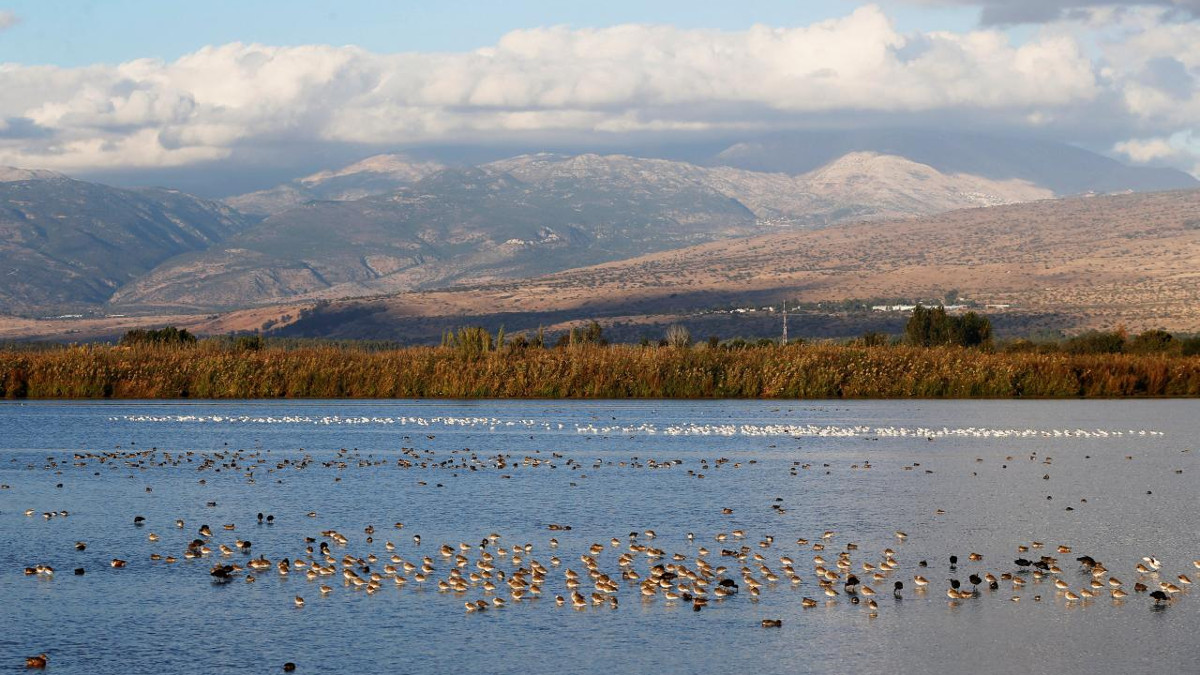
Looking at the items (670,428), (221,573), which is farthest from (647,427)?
(221,573)

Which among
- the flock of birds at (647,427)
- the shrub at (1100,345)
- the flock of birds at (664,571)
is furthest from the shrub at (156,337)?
the flock of birds at (664,571)

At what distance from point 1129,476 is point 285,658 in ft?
73.5

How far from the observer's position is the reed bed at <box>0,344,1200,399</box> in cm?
6394

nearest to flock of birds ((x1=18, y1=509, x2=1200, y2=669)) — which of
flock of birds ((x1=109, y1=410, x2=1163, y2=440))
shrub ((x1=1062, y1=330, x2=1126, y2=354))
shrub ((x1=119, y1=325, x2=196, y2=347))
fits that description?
flock of birds ((x1=109, y1=410, x2=1163, y2=440))

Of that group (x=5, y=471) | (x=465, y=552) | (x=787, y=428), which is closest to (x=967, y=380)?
(x=787, y=428)

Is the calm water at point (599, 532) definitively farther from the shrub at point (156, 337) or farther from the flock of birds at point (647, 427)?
the shrub at point (156, 337)

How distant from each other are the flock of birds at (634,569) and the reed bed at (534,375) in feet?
124

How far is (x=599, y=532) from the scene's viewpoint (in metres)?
25.5

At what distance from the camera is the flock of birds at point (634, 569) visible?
2017 centimetres

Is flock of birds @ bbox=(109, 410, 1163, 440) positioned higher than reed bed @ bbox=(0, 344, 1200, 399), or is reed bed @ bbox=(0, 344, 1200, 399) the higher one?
reed bed @ bbox=(0, 344, 1200, 399)

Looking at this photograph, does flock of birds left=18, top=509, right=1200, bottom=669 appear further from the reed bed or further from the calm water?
the reed bed

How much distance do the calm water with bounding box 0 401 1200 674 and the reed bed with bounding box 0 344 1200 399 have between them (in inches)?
564

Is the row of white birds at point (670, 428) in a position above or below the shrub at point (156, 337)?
below

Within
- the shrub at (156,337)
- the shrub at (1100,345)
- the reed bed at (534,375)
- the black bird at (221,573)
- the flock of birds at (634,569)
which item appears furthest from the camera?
the shrub at (1100,345)
